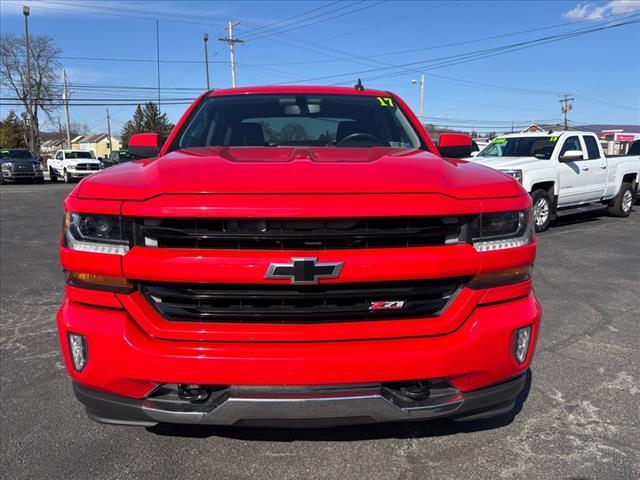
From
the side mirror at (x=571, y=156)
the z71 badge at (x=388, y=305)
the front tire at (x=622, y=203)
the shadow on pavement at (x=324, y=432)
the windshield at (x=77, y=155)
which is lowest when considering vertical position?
the shadow on pavement at (x=324, y=432)

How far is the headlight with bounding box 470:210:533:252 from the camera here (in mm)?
2166

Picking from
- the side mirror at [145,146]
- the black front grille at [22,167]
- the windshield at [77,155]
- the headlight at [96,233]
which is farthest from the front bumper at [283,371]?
the windshield at [77,155]

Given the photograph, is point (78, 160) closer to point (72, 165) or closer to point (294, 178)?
point (72, 165)

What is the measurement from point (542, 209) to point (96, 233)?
367 inches

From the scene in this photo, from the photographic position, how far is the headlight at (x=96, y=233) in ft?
6.87

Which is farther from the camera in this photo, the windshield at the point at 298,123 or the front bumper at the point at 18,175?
the front bumper at the point at 18,175

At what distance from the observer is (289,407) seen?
2018 mm

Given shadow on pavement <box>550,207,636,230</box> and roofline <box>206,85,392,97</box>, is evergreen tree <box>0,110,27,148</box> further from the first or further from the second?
roofline <box>206,85,392,97</box>

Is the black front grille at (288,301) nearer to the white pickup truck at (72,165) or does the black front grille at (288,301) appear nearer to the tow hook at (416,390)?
the tow hook at (416,390)

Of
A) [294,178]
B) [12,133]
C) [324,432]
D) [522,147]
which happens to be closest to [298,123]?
[294,178]

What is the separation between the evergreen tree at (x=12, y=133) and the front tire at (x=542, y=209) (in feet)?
271

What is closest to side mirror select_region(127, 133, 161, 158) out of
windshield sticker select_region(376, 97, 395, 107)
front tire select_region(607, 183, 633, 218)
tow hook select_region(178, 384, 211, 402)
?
windshield sticker select_region(376, 97, 395, 107)

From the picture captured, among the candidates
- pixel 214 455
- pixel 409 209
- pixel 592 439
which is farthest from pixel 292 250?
pixel 592 439

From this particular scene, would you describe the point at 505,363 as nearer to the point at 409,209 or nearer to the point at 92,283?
the point at 409,209
